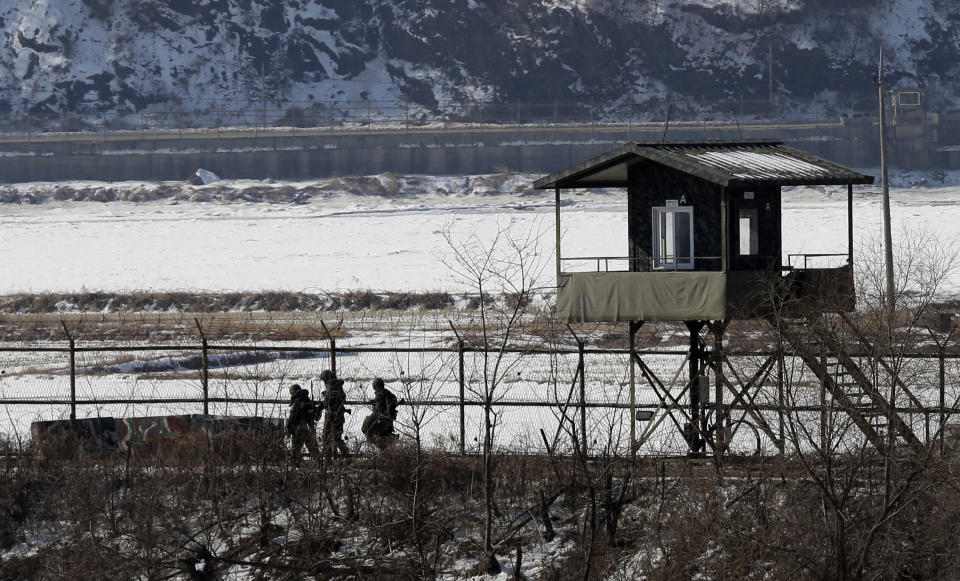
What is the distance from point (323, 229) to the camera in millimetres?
76500

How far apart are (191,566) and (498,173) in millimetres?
84051

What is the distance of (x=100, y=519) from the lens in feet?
66.6

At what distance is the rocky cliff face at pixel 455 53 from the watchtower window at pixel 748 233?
378ft

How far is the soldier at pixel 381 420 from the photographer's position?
2034 cm

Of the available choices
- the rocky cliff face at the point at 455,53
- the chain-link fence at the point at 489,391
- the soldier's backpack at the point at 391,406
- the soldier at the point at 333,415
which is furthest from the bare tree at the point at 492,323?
the rocky cliff face at the point at 455,53

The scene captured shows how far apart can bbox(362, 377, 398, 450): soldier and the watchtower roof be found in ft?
13.2

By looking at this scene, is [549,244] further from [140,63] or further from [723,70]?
[140,63]

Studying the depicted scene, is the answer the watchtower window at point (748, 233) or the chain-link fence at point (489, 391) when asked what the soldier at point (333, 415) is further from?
the watchtower window at point (748, 233)

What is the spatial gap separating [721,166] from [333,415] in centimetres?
671

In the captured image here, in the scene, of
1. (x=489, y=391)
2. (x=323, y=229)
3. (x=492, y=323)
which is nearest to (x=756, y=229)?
(x=489, y=391)

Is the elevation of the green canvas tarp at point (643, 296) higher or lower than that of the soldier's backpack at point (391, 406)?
higher

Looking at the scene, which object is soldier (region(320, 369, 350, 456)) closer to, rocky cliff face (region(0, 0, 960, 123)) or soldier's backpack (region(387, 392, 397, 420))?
soldier's backpack (region(387, 392, 397, 420))

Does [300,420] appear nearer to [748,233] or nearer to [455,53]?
[748,233]

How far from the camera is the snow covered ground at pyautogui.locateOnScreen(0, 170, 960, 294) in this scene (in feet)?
192
